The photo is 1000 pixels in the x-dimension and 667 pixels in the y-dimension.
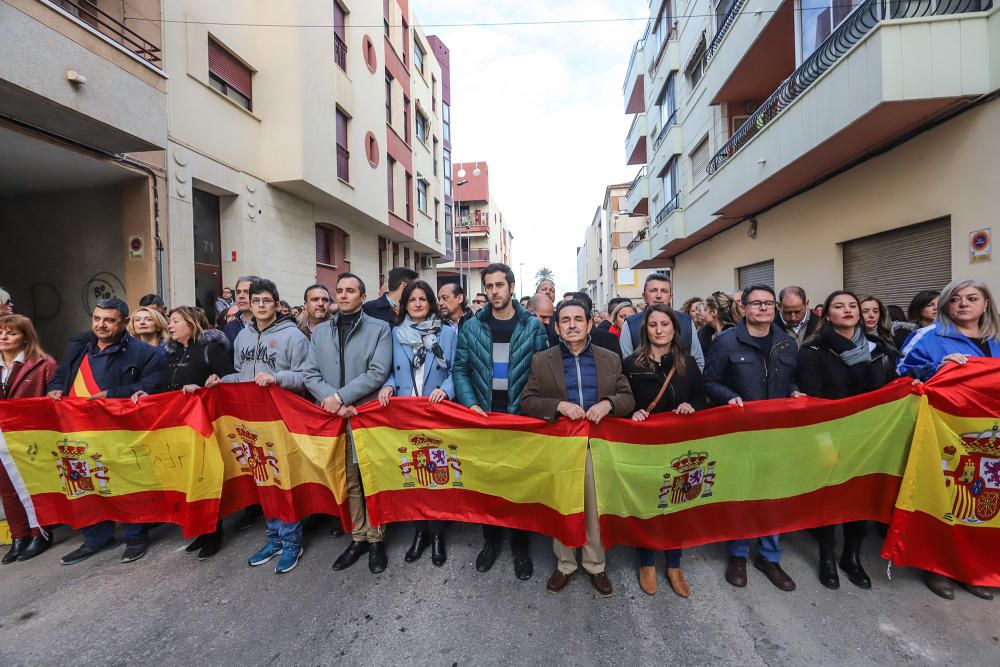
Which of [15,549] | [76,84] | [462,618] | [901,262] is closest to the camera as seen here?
[462,618]

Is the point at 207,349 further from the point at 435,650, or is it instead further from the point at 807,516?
the point at 807,516

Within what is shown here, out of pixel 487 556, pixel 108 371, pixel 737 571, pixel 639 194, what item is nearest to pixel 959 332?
pixel 737 571

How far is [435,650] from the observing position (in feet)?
8.13

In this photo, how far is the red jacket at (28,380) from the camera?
381cm

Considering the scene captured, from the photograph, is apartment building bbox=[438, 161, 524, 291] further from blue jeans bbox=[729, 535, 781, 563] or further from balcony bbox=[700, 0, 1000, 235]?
blue jeans bbox=[729, 535, 781, 563]

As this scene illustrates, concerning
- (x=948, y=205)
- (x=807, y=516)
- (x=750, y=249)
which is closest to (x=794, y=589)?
(x=807, y=516)

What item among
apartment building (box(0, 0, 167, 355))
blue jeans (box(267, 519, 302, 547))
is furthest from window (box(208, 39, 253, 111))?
blue jeans (box(267, 519, 302, 547))

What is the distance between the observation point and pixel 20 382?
3.83 meters

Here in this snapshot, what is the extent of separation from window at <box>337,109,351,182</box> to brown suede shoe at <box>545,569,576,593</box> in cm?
1354

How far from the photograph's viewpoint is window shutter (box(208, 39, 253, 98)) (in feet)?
32.7

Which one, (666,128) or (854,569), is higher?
(666,128)

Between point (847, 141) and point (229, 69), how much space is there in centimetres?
1257

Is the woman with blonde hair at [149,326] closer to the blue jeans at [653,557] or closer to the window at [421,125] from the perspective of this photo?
the blue jeans at [653,557]

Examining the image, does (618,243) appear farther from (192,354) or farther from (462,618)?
(462,618)
